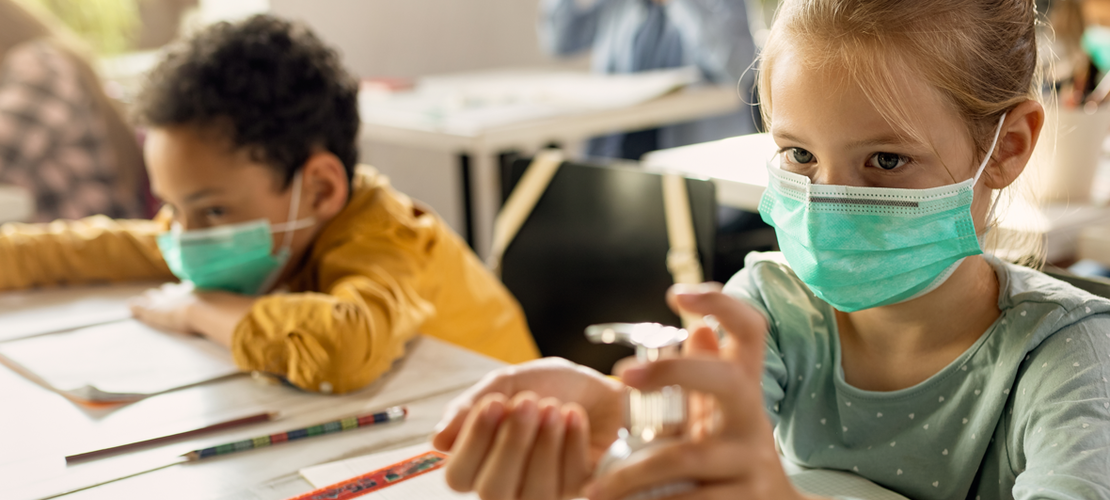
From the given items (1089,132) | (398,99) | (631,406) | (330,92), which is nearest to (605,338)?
(631,406)

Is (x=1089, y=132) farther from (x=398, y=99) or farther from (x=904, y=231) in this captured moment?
(x=398, y=99)

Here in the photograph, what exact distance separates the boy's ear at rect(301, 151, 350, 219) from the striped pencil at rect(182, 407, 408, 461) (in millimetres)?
492

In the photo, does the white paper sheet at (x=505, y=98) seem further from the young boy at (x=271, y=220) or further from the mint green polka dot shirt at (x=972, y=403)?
the mint green polka dot shirt at (x=972, y=403)

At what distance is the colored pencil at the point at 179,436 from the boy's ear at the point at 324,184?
1.59 feet

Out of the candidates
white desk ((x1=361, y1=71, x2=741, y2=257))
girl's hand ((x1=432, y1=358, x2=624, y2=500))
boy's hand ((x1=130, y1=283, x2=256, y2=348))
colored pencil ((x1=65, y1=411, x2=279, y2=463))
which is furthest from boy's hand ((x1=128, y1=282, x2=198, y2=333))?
white desk ((x1=361, y1=71, x2=741, y2=257))

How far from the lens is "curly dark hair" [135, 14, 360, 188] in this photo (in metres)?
1.36

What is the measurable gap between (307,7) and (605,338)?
153 inches

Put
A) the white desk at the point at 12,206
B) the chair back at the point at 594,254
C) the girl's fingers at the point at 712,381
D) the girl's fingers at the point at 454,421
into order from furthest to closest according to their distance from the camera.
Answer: the white desk at the point at 12,206 < the chair back at the point at 594,254 < the girl's fingers at the point at 454,421 < the girl's fingers at the point at 712,381

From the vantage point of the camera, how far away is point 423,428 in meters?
0.97

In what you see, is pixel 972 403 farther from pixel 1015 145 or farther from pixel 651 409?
pixel 651 409

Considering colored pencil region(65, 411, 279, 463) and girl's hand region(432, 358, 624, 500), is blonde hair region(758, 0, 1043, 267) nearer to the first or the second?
girl's hand region(432, 358, 624, 500)

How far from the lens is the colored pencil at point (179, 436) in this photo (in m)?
0.91

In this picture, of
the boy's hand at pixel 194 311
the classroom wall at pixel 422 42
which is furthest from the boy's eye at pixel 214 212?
the classroom wall at pixel 422 42

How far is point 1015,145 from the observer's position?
84 cm
